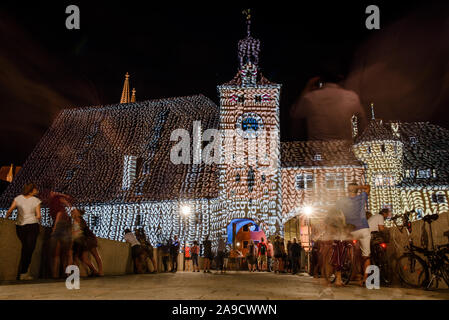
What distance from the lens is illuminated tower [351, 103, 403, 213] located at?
3847 cm

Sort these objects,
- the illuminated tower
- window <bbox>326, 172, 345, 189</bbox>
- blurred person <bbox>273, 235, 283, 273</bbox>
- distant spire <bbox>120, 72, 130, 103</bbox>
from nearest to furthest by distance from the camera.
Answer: blurred person <bbox>273, 235, 283, 273</bbox> → the illuminated tower → window <bbox>326, 172, 345, 189</bbox> → distant spire <bbox>120, 72, 130, 103</bbox>

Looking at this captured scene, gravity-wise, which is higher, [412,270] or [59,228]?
[59,228]

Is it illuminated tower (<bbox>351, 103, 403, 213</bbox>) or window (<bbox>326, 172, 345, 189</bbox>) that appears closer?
illuminated tower (<bbox>351, 103, 403, 213</bbox>)

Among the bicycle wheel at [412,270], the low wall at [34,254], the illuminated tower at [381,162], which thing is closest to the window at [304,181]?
the illuminated tower at [381,162]

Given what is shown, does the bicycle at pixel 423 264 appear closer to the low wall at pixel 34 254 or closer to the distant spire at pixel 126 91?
the low wall at pixel 34 254

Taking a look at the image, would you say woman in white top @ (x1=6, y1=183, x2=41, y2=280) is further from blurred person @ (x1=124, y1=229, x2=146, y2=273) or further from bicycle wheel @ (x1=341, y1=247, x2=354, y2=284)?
blurred person @ (x1=124, y1=229, x2=146, y2=273)

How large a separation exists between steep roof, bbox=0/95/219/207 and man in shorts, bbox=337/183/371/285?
1126 inches

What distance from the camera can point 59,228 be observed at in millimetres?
9625

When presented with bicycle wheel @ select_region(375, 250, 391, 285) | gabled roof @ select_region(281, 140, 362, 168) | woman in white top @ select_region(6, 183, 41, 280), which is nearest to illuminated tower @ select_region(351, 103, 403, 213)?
gabled roof @ select_region(281, 140, 362, 168)

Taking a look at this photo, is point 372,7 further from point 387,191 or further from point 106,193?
point 106,193

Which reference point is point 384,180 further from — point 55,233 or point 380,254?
point 55,233

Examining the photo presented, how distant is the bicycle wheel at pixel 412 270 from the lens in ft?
26.8

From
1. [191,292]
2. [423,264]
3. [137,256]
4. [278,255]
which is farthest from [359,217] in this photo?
[278,255]

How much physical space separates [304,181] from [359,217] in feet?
103
